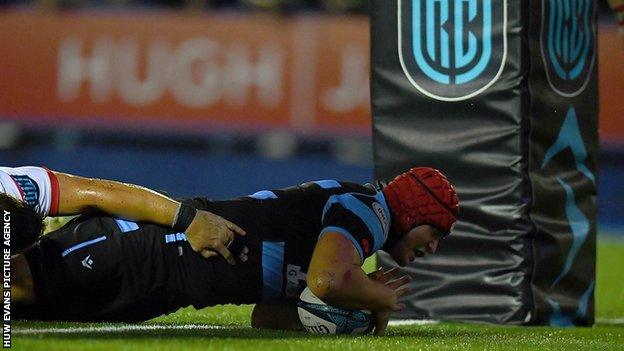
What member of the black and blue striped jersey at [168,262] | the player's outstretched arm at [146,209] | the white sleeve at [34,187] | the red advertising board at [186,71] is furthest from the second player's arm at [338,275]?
the red advertising board at [186,71]

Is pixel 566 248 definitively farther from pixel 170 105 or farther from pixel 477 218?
pixel 170 105

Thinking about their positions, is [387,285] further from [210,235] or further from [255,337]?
[210,235]

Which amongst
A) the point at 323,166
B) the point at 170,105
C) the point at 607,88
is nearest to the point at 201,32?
the point at 170,105

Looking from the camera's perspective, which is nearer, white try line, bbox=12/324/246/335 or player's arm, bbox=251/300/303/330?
white try line, bbox=12/324/246/335

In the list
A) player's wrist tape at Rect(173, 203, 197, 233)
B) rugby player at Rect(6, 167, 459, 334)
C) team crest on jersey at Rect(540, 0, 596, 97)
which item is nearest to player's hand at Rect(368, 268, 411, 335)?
rugby player at Rect(6, 167, 459, 334)

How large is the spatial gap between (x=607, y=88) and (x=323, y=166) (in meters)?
3.27

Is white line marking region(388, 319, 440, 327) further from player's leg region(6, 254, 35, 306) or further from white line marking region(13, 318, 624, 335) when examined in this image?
player's leg region(6, 254, 35, 306)

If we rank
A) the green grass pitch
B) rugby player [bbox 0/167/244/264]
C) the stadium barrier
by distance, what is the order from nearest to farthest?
the green grass pitch
rugby player [bbox 0/167/244/264]
the stadium barrier

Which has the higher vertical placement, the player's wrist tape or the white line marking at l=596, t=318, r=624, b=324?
the player's wrist tape

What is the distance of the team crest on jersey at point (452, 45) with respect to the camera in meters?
6.55

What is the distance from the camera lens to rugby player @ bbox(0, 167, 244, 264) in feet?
17.1

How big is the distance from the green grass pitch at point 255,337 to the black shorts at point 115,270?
94 millimetres

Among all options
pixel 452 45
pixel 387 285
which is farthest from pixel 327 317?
pixel 452 45

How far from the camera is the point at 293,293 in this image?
5.52 m
